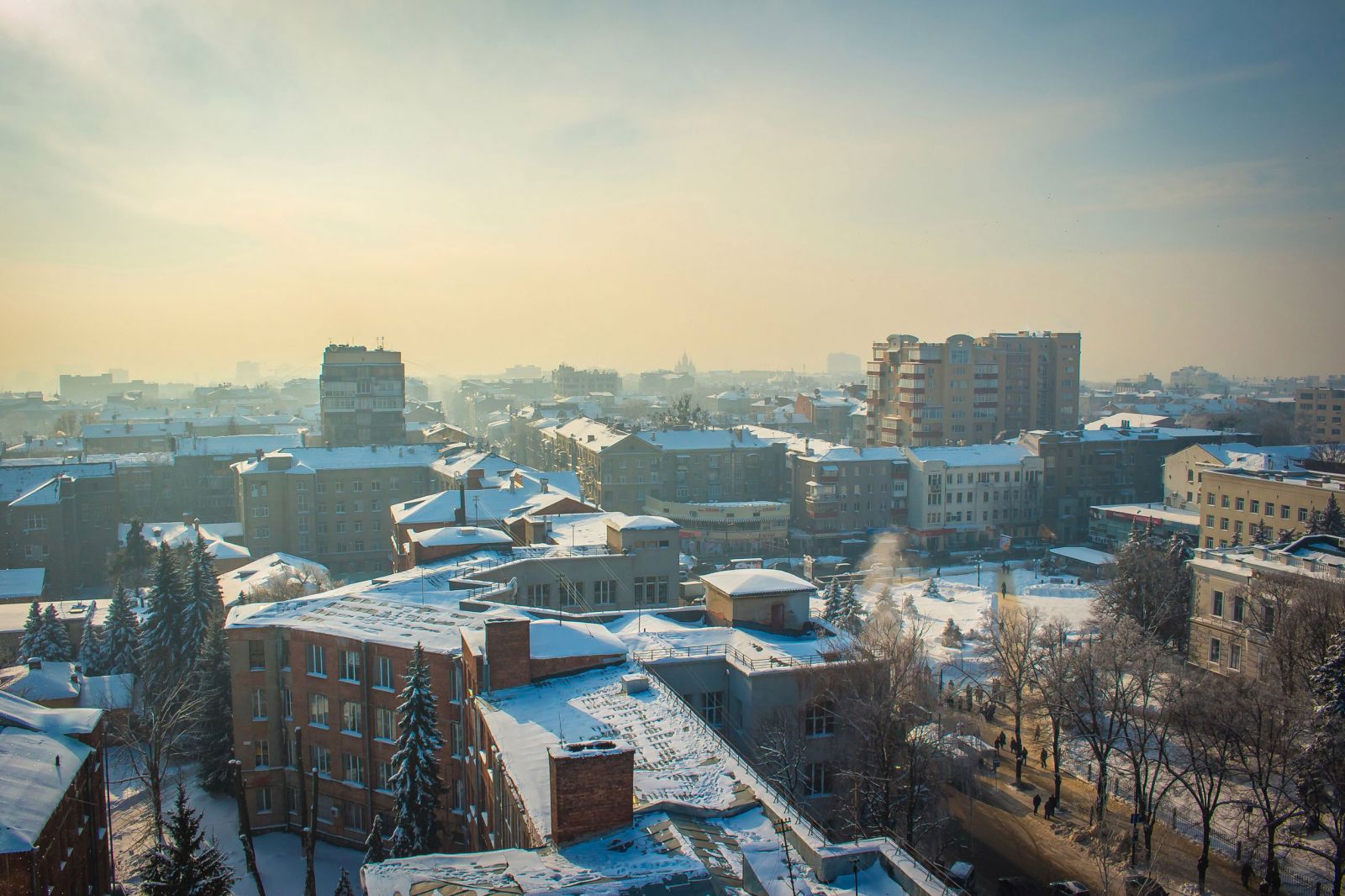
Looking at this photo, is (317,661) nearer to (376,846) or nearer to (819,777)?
(376,846)

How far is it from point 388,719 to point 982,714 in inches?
845

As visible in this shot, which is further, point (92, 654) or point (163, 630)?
point (92, 654)

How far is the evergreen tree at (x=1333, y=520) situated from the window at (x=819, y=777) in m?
31.7

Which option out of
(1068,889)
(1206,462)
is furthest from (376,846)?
(1206,462)

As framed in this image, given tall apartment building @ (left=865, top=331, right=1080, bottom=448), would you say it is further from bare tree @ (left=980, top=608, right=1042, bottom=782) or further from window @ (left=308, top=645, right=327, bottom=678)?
window @ (left=308, top=645, right=327, bottom=678)

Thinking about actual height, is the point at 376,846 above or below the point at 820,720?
below

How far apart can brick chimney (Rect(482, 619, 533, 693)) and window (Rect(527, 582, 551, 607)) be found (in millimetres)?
10834

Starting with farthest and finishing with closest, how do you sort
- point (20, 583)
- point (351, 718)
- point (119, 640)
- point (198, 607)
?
1. point (20, 583)
2. point (119, 640)
3. point (198, 607)
4. point (351, 718)

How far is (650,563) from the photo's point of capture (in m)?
31.8

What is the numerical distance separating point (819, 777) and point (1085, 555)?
1525 inches

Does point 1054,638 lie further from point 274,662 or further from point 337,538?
point 337,538

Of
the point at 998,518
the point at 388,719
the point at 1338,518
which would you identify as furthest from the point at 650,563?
the point at 998,518

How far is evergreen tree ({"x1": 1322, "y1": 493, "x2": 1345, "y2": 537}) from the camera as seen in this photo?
136 ft

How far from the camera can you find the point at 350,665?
890 inches
